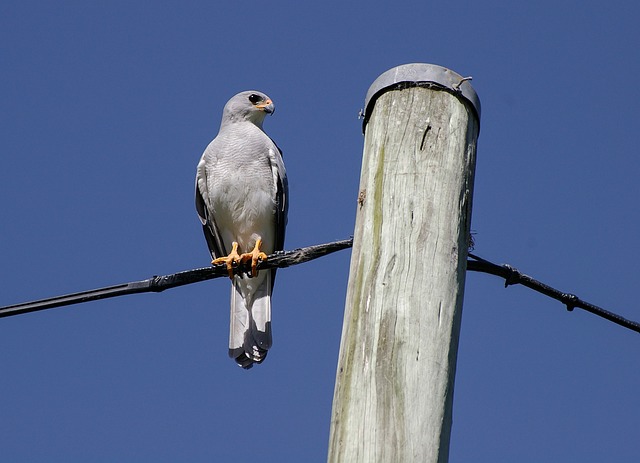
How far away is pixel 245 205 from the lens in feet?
25.7

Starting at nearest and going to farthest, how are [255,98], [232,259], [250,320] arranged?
[232,259] < [250,320] < [255,98]

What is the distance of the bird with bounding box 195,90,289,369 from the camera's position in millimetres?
7625

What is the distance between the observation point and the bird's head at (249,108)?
8.83 m


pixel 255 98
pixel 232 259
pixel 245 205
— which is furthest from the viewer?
pixel 255 98

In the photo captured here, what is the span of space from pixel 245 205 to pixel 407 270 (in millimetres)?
4536

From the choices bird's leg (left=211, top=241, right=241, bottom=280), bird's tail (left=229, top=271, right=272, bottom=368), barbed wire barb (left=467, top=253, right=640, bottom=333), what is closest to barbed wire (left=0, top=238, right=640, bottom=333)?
barbed wire barb (left=467, top=253, right=640, bottom=333)

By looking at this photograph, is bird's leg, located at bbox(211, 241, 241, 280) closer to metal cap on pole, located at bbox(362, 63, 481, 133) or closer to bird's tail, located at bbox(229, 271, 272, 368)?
Result: bird's tail, located at bbox(229, 271, 272, 368)

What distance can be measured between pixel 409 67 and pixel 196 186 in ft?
14.1

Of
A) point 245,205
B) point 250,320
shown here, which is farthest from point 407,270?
point 245,205

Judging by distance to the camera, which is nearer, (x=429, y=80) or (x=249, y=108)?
(x=429, y=80)

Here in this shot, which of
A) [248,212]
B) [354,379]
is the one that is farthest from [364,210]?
[248,212]

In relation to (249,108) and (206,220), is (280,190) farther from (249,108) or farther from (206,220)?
(249,108)

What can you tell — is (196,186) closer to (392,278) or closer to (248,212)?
(248,212)

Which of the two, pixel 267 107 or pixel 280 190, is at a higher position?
pixel 267 107
